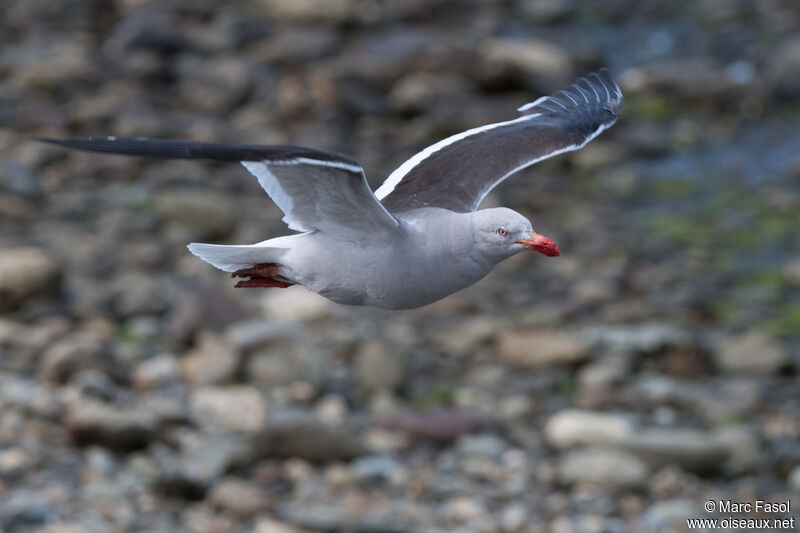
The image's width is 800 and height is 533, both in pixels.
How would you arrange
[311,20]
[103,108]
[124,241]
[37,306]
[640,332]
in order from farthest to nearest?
Result: [311,20], [103,108], [124,241], [640,332], [37,306]

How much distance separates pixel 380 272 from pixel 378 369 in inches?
406

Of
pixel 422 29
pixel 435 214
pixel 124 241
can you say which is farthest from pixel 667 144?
pixel 435 214

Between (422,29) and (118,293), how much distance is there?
1335 cm

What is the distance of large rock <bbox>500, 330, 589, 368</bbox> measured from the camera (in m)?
17.8

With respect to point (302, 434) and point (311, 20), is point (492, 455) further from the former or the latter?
point (311, 20)

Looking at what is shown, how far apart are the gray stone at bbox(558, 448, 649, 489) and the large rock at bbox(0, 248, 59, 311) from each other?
295 inches

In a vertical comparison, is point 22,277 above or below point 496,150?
above

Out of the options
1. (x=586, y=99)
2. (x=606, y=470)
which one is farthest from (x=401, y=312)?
(x=586, y=99)

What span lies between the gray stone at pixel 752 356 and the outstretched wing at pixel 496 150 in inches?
380

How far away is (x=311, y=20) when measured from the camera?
28672 millimetres

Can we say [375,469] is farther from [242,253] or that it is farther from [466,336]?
[242,253]

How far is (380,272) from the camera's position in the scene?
6.62 metres

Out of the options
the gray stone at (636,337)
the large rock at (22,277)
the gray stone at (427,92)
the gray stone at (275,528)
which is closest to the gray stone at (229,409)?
the gray stone at (275,528)

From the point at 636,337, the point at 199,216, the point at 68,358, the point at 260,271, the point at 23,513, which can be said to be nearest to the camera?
the point at 260,271
